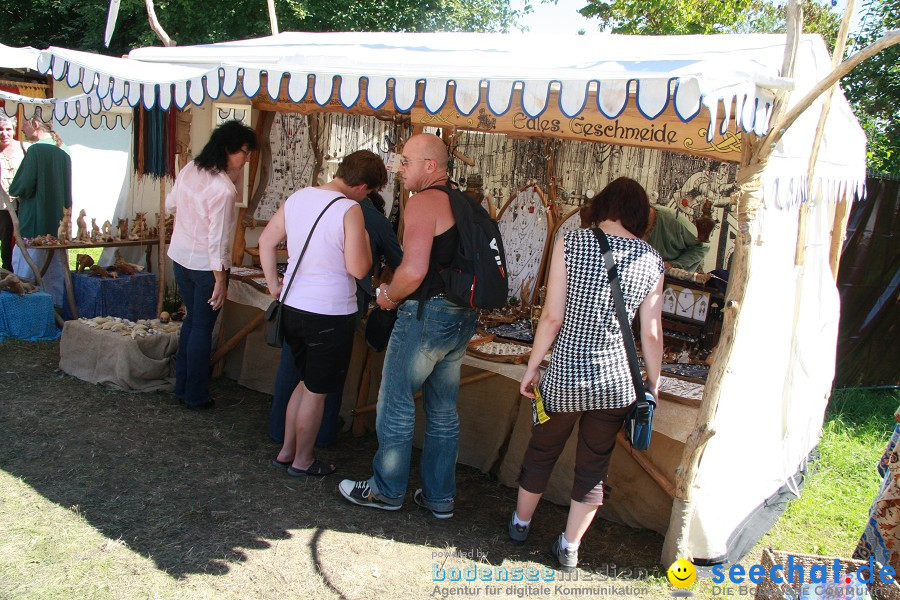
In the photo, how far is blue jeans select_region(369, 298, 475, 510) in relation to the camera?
9.90ft

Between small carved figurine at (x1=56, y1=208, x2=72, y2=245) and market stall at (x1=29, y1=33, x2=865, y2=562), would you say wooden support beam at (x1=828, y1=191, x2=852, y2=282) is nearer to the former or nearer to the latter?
market stall at (x1=29, y1=33, x2=865, y2=562)

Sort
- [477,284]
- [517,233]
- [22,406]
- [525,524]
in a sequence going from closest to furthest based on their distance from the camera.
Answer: [477,284] < [525,524] < [22,406] < [517,233]

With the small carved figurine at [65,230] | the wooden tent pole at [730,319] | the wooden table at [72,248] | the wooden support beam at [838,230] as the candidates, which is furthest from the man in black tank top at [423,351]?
the small carved figurine at [65,230]

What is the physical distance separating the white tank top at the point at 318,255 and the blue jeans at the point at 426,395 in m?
0.36

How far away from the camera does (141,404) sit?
431cm

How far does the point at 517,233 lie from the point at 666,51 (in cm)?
211

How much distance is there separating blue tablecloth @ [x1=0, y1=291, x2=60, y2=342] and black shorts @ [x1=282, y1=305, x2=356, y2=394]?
2.98 metres

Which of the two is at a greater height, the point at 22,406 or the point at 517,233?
the point at 517,233

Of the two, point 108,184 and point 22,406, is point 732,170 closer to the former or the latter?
point 22,406

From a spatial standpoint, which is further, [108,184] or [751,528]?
[108,184]

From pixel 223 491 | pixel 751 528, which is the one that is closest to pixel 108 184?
pixel 223 491

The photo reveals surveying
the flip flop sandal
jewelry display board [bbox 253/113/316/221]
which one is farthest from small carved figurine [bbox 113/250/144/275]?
the flip flop sandal

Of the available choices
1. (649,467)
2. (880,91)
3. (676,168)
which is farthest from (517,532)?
(880,91)

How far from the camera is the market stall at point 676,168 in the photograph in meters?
2.64
